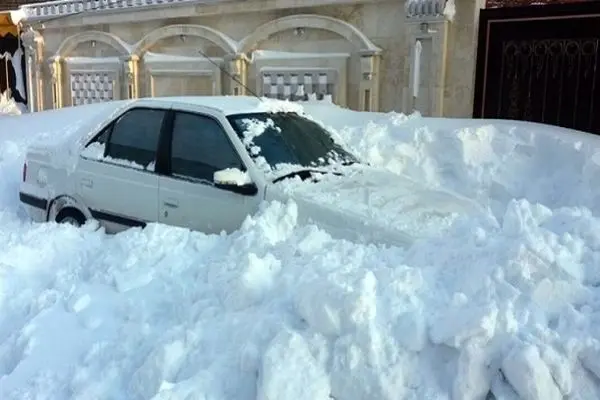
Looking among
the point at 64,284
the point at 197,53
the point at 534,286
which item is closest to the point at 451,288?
the point at 534,286

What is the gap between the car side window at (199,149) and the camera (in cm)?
490

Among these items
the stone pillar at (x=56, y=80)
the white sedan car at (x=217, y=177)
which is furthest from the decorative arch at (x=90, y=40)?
the white sedan car at (x=217, y=177)

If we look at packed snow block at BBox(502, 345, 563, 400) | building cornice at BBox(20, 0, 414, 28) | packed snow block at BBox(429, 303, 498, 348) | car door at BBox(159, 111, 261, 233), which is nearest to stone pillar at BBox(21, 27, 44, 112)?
building cornice at BBox(20, 0, 414, 28)

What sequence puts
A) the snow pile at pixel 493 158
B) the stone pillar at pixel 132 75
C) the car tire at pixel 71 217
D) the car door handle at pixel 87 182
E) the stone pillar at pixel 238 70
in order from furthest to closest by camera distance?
the stone pillar at pixel 132 75
the stone pillar at pixel 238 70
the snow pile at pixel 493 158
the car tire at pixel 71 217
the car door handle at pixel 87 182

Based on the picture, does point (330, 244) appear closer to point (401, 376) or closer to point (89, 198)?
point (401, 376)

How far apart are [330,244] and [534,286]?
1290 mm

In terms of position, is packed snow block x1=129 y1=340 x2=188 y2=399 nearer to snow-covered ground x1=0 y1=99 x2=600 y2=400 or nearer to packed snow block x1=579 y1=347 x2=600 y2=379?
snow-covered ground x1=0 y1=99 x2=600 y2=400

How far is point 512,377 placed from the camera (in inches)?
107

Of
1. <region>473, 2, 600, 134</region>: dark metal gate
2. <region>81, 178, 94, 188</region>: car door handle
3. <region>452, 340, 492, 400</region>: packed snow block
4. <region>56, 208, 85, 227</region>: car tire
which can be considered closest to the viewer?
<region>452, 340, 492, 400</region>: packed snow block

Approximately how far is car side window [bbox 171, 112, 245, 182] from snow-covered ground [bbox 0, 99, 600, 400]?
1.83 feet

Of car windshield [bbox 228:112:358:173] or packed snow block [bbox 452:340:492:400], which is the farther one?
car windshield [bbox 228:112:358:173]

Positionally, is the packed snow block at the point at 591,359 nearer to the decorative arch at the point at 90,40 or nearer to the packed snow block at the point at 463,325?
the packed snow block at the point at 463,325

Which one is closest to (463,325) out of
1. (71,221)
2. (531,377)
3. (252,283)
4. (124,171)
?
(531,377)

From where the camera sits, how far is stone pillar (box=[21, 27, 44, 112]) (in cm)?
1530
